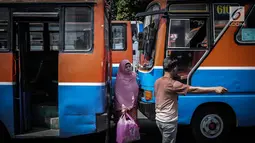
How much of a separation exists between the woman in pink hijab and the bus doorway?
44.1 inches

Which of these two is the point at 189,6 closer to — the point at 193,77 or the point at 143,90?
the point at 193,77

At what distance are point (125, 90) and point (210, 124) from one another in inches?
68.9

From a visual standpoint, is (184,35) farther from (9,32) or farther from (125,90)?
(9,32)

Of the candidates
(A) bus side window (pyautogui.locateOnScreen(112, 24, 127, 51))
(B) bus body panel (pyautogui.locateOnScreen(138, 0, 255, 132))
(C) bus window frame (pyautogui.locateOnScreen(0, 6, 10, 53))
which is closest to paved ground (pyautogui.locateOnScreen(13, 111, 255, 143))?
(B) bus body panel (pyautogui.locateOnScreen(138, 0, 255, 132))

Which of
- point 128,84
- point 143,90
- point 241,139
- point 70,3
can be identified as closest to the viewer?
point 70,3

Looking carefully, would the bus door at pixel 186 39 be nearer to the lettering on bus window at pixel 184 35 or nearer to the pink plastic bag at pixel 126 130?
the lettering on bus window at pixel 184 35

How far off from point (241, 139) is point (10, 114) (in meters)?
4.61

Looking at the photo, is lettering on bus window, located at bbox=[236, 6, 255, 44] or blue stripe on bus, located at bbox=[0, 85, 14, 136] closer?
blue stripe on bus, located at bbox=[0, 85, 14, 136]

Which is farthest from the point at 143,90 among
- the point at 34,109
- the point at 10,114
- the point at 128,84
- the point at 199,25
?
the point at 10,114

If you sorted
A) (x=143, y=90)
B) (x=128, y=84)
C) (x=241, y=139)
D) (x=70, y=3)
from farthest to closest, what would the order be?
(x=241, y=139), (x=143, y=90), (x=128, y=84), (x=70, y=3)

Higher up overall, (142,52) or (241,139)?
(142,52)

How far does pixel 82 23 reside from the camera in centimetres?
573

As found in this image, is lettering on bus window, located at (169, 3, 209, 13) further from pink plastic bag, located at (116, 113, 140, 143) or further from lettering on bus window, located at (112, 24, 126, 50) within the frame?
lettering on bus window, located at (112, 24, 126, 50)

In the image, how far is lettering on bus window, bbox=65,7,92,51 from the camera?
5730 mm
